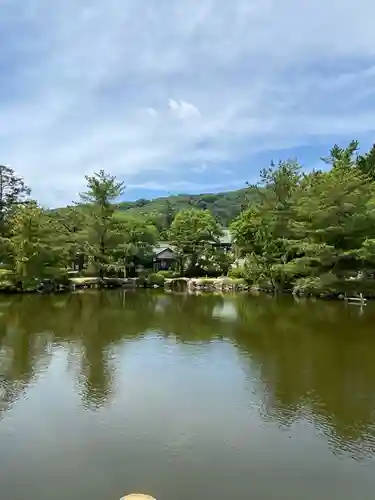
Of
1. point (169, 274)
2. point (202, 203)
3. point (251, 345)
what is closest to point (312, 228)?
point (251, 345)

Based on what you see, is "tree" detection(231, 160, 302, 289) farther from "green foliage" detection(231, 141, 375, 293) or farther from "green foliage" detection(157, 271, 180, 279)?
"green foliage" detection(157, 271, 180, 279)

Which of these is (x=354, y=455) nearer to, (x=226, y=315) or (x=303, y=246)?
(x=226, y=315)

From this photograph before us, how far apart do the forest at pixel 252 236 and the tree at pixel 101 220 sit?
0.07 meters

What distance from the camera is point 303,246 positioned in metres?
24.3

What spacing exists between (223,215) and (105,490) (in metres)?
106

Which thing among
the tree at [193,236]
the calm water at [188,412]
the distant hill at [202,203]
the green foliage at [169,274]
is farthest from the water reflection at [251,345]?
the distant hill at [202,203]

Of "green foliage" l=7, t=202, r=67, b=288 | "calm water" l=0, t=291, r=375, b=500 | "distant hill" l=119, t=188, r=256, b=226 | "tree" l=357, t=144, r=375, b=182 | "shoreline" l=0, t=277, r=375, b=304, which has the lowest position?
"calm water" l=0, t=291, r=375, b=500

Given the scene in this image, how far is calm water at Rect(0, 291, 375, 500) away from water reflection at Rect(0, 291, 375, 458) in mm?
52

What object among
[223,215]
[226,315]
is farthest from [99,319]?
[223,215]

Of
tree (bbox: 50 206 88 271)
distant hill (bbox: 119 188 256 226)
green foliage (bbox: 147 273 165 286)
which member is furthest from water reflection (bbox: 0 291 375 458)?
distant hill (bbox: 119 188 256 226)

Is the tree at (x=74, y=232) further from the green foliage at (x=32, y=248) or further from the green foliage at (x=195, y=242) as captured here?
the green foliage at (x=195, y=242)

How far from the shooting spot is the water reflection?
28.6ft

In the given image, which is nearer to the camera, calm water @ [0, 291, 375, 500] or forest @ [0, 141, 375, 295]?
calm water @ [0, 291, 375, 500]

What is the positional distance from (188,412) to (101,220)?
84.5ft
